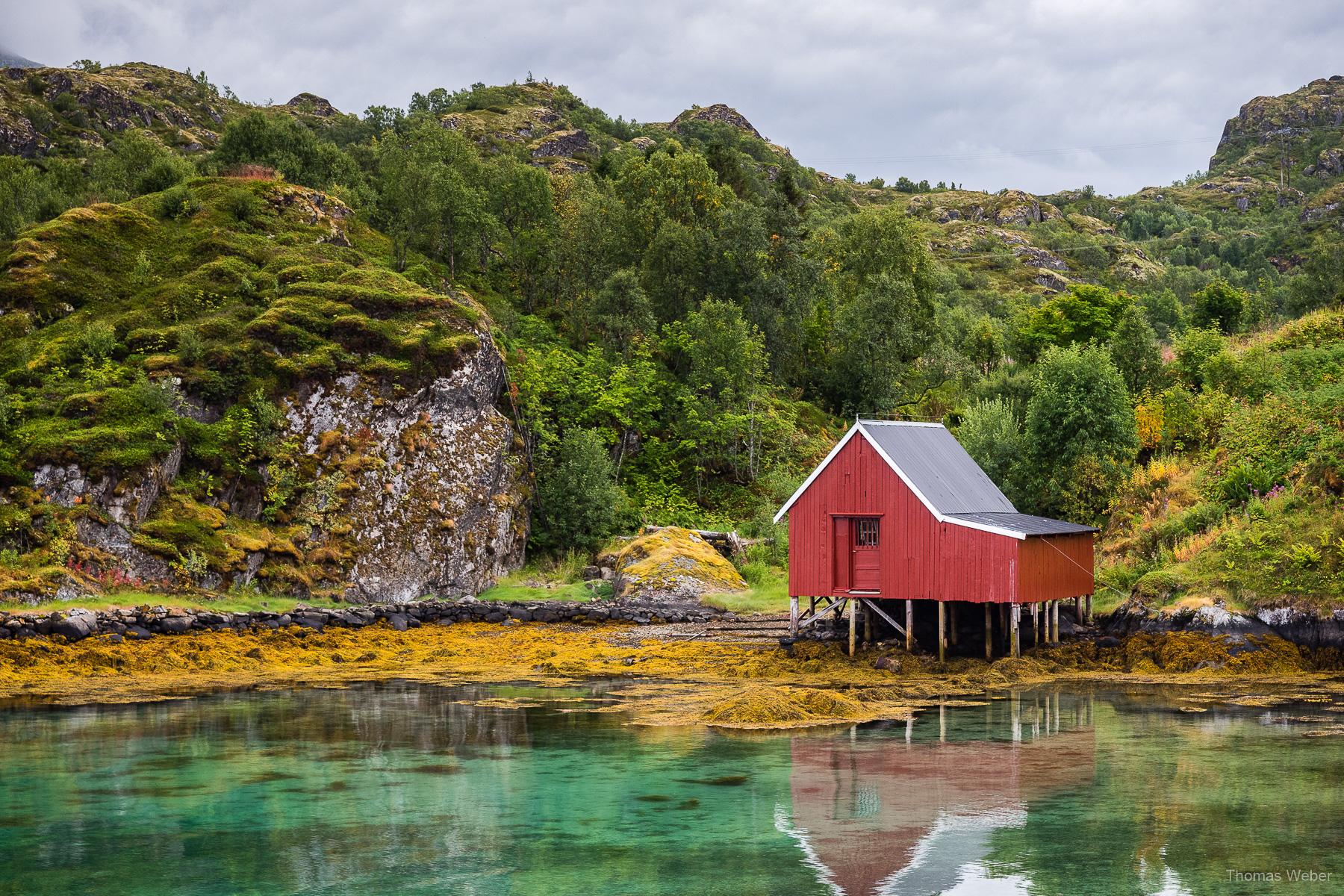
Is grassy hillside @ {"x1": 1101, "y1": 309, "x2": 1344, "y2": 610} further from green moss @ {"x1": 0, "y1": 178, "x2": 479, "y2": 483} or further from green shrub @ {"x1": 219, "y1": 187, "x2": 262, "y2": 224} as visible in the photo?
green shrub @ {"x1": 219, "y1": 187, "x2": 262, "y2": 224}

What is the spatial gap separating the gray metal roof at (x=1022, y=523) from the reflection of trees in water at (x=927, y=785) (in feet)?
21.2

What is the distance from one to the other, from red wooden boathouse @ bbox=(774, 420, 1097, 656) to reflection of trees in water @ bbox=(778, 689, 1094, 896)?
568cm

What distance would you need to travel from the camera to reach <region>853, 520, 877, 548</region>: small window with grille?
33500 millimetres

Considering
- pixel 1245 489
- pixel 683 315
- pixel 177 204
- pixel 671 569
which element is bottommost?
pixel 671 569

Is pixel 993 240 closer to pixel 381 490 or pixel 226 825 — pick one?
pixel 381 490

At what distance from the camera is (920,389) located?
234 ft

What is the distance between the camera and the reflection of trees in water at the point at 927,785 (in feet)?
47.1

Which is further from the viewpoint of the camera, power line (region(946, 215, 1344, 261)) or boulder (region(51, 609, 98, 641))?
power line (region(946, 215, 1344, 261))

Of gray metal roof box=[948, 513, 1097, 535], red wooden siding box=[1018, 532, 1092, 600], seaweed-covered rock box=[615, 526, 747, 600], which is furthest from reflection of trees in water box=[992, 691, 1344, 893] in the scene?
seaweed-covered rock box=[615, 526, 747, 600]

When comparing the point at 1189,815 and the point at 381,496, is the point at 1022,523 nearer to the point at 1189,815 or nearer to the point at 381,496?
the point at 1189,815

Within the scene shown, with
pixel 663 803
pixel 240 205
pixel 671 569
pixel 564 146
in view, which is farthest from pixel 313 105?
pixel 663 803

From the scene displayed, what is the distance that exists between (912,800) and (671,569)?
1197 inches

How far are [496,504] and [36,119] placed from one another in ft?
218

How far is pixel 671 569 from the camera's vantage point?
4762 centimetres
